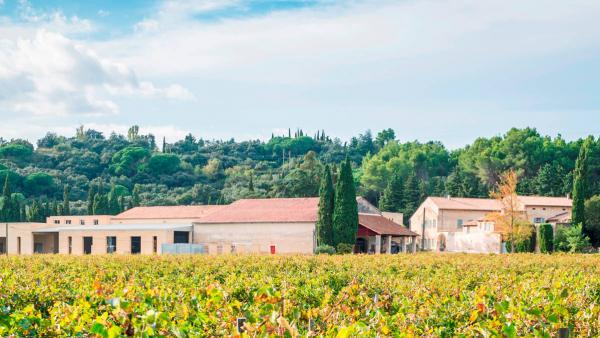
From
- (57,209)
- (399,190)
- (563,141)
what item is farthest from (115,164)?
(563,141)

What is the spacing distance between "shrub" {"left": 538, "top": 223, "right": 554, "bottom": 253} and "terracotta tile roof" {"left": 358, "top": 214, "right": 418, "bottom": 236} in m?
9.95

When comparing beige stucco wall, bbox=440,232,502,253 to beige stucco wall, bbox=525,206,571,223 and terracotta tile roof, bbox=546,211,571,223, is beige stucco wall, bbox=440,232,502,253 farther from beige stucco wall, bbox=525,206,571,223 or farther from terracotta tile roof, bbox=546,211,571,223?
beige stucco wall, bbox=525,206,571,223

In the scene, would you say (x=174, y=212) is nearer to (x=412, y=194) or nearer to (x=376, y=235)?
(x=376, y=235)

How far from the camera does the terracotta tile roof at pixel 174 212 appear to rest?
6532 cm

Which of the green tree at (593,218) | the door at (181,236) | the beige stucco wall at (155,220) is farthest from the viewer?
the beige stucco wall at (155,220)

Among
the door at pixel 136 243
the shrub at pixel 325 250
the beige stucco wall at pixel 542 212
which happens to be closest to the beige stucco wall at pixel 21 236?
the door at pixel 136 243

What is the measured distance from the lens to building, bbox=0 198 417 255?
52.3m

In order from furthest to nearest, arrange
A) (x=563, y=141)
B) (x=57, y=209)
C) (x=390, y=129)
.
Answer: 1. (x=390, y=129)
2. (x=563, y=141)
3. (x=57, y=209)

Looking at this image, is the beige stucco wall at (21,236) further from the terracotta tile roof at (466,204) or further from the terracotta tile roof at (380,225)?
the terracotta tile roof at (466,204)

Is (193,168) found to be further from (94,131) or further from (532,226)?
(532,226)

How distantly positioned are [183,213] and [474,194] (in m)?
44.4

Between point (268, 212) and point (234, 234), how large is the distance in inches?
127

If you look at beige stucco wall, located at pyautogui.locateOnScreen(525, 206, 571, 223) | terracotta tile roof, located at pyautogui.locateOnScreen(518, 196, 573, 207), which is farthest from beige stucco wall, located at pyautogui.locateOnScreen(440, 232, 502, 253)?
terracotta tile roof, located at pyautogui.locateOnScreen(518, 196, 573, 207)

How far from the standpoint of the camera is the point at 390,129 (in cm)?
16488
